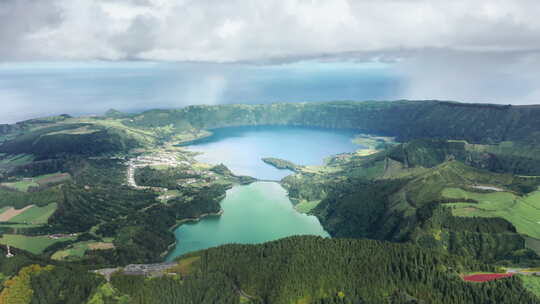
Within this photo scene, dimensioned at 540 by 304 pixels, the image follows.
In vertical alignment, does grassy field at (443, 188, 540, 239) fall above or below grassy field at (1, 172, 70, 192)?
above

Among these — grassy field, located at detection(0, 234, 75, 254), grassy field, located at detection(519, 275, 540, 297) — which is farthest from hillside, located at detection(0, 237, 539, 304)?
grassy field, located at detection(0, 234, 75, 254)

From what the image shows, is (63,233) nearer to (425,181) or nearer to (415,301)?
(415,301)

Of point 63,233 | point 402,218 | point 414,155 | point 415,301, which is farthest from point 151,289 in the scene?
point 414,155

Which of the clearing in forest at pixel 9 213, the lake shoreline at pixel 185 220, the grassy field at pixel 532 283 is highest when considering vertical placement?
the grassy field at pixel 532 283

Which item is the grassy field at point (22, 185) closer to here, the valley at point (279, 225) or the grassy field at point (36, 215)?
the valley at point (279, 225)

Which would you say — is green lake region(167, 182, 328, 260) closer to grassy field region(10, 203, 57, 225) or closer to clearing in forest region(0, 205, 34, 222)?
grassy field region(10, 203, 57, 225)

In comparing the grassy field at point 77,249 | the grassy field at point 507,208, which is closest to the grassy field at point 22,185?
the grassy field at point 77,249
